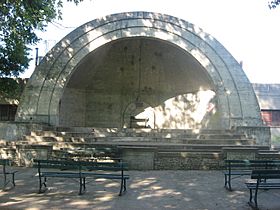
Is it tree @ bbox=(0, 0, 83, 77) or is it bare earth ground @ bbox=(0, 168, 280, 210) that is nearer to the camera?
bare earth ground @ bbox=(0, 168, 280, 210)

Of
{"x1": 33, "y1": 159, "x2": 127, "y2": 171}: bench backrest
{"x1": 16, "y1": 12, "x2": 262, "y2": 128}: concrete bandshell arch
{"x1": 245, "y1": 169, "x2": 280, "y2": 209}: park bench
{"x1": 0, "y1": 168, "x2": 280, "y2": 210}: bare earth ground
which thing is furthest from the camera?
{"x1": 16, "y1": 12, "x2": 262, "y2": 128}: concrete bandshell arch

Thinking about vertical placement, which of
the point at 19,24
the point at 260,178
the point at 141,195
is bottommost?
the point at 141,195

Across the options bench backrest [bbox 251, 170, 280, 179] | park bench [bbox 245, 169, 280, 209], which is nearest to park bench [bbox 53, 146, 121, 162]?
park bench [bbox 245, 169, 280, 209]

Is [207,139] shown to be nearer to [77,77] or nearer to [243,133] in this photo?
[243,133]

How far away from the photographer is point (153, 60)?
19094 mm

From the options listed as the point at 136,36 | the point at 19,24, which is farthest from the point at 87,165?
the point at 136,36

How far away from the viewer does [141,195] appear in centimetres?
589

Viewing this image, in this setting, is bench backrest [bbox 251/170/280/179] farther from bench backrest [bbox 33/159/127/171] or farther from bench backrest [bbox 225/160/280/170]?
bench backrest [bbox 33/159/127/171]

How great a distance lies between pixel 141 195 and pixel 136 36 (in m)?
11.3

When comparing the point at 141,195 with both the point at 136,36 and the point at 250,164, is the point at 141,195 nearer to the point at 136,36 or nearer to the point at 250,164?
the point at 250,164

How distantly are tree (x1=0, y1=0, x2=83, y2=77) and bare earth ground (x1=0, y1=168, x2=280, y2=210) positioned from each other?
18.1ft

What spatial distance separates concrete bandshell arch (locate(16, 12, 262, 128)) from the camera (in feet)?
48.4

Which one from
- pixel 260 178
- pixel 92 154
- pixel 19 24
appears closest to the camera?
pixel 260 178

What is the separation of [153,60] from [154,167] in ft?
36.3
